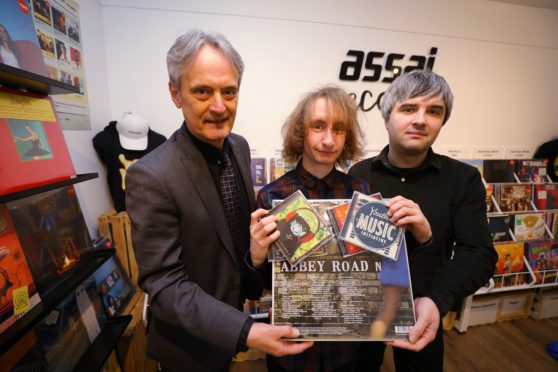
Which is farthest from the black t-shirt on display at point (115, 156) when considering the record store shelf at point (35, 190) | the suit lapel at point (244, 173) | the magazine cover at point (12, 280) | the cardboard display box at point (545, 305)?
the cardboard display box at point (545, 305)

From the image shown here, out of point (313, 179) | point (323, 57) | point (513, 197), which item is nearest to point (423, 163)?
point (313, 179)

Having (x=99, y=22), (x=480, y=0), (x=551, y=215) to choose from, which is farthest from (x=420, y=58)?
(x=99, y=22)

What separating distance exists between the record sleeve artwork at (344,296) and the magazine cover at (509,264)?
2270 millimetres

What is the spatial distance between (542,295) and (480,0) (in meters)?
3.14

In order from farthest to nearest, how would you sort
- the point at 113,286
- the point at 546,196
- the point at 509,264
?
the point at 546,196, the point at 509,264, the point at 113,286

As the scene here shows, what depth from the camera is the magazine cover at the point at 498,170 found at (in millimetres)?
2480

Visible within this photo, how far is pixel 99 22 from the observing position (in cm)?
189

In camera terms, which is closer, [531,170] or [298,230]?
[298,230]

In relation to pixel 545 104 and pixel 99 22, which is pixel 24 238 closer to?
pixel 99 22

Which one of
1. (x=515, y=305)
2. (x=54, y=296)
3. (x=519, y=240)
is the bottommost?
(x=515, y=305)

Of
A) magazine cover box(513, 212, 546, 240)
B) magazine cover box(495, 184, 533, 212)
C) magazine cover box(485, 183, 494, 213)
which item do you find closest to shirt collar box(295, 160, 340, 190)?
magazine cover box(485, 183, 494, 213)

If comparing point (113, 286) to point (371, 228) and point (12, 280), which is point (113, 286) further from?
point (371, 228)

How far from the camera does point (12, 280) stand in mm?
797

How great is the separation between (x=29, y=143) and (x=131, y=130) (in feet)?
3.42
